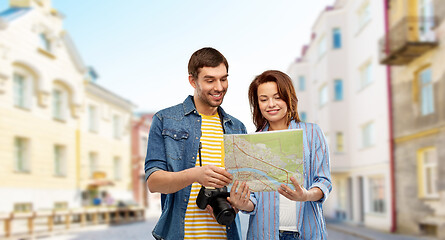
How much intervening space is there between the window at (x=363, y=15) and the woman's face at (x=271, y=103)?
69.0ft

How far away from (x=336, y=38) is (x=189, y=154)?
26.4 metres

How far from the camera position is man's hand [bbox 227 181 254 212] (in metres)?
2.99

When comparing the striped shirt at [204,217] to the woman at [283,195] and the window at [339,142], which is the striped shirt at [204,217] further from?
the window at [339,142]

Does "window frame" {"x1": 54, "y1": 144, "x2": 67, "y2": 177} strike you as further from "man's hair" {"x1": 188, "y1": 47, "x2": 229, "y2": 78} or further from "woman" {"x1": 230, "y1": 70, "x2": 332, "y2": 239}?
"woman" {"x1": 230, "y1": 70, "x2": 332, "y2": 239}

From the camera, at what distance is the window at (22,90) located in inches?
938

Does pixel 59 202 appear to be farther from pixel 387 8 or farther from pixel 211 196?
pixel 211 196

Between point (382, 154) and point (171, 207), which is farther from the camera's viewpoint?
point (382, 154)

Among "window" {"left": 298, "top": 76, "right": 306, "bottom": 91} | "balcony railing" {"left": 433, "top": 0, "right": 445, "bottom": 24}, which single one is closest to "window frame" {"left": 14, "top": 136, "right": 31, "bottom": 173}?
"balcony railing" {"left": 433, "top": 0, "right": 445, "bottom": 24}

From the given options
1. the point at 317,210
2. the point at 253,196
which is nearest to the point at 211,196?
the point at 253,196

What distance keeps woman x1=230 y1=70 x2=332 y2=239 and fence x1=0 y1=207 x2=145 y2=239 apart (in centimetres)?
1551

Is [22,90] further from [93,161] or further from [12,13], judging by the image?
[93,161]

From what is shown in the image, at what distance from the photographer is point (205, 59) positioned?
329 centimetres

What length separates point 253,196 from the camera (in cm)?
326

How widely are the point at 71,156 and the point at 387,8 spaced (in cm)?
1757
